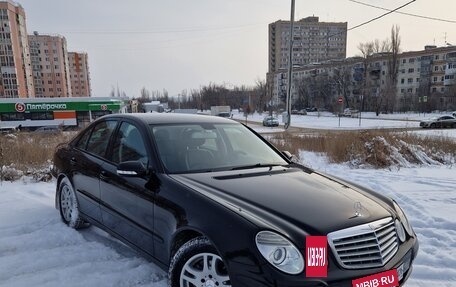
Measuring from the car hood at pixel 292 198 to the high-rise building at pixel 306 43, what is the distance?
9309 cm

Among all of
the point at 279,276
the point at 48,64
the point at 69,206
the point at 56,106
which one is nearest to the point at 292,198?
the point at 279,276

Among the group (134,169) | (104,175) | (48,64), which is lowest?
(104,175)

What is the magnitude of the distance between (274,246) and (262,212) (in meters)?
0.30

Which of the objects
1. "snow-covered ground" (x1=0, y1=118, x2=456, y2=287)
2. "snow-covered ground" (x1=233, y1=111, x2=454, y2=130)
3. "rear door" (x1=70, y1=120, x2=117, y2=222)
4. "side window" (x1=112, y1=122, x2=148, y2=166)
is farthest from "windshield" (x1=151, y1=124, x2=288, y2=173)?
"snow-covered ground" (x1=233, y1=111, x2=454, y2=130)

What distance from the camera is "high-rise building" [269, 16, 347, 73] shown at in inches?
3841

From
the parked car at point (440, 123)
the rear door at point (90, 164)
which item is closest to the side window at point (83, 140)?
the rear door at point (90, 164)

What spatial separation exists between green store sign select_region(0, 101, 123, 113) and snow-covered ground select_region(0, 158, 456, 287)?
132 feet

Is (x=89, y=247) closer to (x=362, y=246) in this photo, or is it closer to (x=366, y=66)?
(x=362, y=246)

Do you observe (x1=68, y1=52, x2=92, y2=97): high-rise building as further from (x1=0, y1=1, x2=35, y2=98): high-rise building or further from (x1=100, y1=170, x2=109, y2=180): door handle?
(x1=100, y1=170, x2=109, y2=180): door handle

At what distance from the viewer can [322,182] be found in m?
3.14

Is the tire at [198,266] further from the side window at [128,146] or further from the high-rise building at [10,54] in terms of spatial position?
the high-rise building at [10,54]

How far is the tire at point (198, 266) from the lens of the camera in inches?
91.3

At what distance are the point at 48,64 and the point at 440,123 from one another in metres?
97.8

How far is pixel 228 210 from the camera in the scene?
2.34 metres
